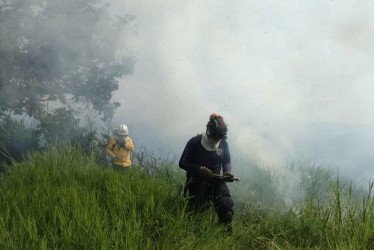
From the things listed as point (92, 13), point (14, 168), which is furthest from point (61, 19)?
point (14, 168)

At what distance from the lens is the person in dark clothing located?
16.3 feet

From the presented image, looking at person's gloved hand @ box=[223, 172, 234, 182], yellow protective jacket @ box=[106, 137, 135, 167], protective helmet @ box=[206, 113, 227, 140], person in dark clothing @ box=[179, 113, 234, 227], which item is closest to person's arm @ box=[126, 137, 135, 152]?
yellow protective jacket @ box=[106, 137, 135, 167]

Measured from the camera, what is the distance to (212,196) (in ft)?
16.7

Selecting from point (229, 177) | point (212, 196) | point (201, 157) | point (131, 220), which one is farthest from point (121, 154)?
point (131, 220)

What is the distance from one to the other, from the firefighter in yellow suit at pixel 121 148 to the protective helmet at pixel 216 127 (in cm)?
373

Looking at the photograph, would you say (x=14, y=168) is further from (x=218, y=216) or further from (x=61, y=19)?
(x=61, y=19)

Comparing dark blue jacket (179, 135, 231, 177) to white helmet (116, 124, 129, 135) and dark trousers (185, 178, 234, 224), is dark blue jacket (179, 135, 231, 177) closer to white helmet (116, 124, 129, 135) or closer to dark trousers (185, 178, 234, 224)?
dark trousers (185, 178, 234, 224)

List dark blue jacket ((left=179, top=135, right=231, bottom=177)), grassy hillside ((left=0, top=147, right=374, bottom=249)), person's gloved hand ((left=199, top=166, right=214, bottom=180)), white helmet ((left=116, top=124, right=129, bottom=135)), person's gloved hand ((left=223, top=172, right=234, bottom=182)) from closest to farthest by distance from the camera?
grassy hillside ((left=0, top=147, right=374, bottom=249)), person's gloved hand ((left=223, top=172, right=234, bottom=182)), person's gloved hand ((left=199, top=166, right=214, bottom=180)), dark blue jacket ((left=179, top=135, right=231, bottom=177)), white helmet ((left=116, top=124, right=129, bottom=135))

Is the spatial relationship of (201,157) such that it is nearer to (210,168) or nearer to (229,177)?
(210,168)

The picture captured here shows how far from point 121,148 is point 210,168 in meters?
3.69

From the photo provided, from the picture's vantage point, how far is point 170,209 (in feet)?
14.8

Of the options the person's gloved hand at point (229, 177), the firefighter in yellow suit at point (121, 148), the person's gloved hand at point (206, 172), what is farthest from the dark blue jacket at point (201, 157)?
the firefighter in yellow suit at point (121, 148)

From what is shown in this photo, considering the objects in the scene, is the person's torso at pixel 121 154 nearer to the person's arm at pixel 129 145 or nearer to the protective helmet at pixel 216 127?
the person's arm at pixel 129 145

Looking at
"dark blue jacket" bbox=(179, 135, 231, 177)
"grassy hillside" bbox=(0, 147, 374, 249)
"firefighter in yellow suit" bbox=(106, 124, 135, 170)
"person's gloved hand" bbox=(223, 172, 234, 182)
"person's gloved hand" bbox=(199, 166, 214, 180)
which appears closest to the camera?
"grassy hillside" bbox=(0, 147, 374, 249)
